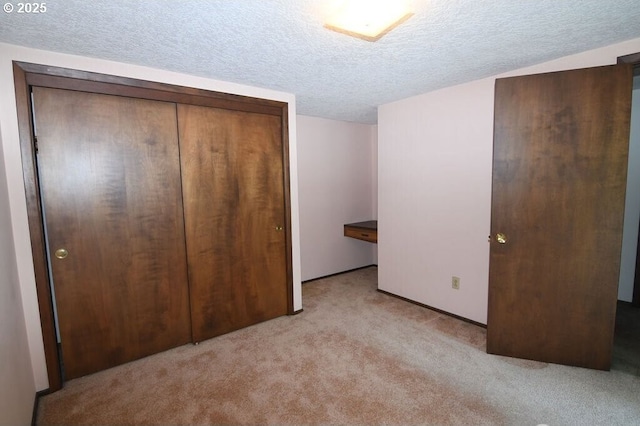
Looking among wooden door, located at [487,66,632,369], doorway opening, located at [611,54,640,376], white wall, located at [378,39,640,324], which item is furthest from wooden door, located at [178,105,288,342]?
doorway opening, located at [611,54,640,376]

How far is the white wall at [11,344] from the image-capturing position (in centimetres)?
133

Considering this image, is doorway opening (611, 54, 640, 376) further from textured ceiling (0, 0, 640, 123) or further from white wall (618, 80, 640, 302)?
textured ceiling (0, 0, 640, 123)

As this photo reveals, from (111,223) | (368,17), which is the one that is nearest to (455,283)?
(368,17)

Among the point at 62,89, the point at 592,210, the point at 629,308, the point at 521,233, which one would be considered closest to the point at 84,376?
the point at 62,89

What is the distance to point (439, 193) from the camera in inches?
114

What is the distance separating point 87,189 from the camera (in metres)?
1.98

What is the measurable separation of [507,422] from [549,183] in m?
1.52

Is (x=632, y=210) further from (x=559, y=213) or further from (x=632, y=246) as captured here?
(x=559, y=213)

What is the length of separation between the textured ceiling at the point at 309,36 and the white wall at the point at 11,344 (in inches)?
36.8

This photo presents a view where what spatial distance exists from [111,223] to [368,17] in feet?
6.99

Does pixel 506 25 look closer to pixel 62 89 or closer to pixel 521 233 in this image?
pixel 521 233

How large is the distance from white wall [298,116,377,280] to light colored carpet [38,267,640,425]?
1.61 metres

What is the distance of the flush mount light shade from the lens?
54.3 inches

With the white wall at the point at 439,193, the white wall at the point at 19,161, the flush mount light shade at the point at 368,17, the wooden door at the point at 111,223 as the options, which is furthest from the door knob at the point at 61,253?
the white wall at the point at 439,193
